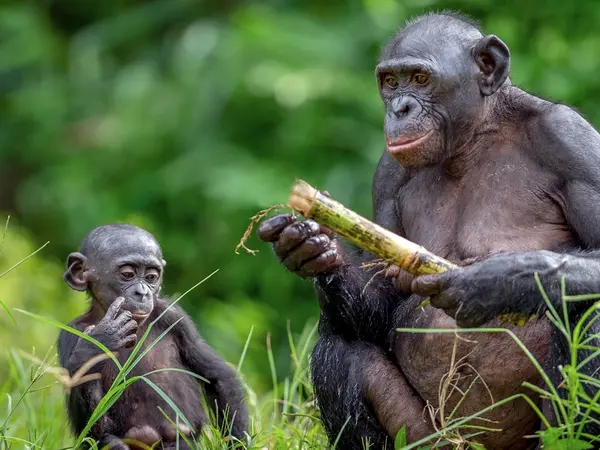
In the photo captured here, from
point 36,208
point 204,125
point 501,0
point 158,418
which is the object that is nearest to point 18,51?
point 36,208

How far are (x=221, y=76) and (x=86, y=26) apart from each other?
3467 millimetres

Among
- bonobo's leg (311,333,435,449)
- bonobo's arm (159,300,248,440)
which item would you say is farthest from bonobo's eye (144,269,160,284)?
bonobo's leg (311,333,435,449)

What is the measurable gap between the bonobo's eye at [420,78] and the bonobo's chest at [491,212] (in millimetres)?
441

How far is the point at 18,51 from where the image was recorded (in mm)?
13617

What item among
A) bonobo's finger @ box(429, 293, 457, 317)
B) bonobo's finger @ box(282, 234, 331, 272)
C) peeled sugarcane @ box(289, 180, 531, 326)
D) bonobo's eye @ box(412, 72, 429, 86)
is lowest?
bonobo's finger @ box(282, 234, 331, 272)

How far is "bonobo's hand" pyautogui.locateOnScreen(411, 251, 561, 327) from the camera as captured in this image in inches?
172

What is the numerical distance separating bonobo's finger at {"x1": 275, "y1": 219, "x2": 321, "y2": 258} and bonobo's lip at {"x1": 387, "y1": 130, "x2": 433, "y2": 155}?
1.49ft

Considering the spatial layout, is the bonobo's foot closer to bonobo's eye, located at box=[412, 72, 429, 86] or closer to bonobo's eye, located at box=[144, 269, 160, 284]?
bonobo's eye, located at box=[144, 269, 160, 284]

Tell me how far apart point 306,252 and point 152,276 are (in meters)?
0.99

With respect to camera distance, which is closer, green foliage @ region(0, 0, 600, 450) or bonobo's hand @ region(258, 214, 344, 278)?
bonobo's hand @ region(258, 214, 344, 278)

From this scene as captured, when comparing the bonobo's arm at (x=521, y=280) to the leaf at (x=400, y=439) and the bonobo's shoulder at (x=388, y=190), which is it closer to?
the leaf at (x=400, y=439)

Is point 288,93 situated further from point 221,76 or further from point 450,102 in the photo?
point 450,102

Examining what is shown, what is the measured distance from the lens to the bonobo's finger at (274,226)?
482cm

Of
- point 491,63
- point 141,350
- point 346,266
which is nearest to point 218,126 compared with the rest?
point 141,350
